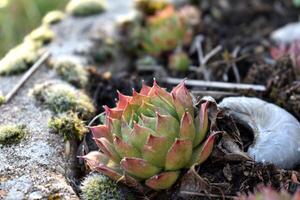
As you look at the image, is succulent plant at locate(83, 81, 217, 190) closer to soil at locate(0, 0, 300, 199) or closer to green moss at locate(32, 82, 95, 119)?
soil at locate(0, 0, 300, 199)

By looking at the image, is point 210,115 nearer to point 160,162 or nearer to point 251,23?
point 160,162

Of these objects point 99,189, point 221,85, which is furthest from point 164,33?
point 99,189

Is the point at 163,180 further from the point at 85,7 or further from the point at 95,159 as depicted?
the point at 85,7

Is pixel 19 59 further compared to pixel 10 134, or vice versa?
pixel 19 59

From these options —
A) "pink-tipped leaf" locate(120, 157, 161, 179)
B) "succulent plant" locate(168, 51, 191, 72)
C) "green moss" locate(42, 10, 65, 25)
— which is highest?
"green moss" locate(42, 10, 65, 25)

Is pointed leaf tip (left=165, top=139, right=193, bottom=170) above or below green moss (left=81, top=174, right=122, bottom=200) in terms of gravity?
above

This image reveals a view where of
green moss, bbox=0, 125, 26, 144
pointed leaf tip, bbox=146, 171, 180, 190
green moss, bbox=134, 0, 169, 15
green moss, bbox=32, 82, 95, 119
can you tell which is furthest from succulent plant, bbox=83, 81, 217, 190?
green moss, bbox=134, 0, 169, 15
